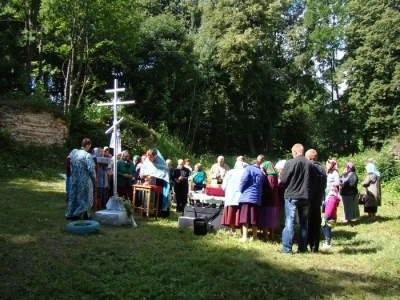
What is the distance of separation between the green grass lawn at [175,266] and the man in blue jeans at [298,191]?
0.37 m

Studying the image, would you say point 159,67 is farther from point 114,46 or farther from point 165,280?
point 165,280

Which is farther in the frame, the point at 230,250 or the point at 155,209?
the point at 155,209

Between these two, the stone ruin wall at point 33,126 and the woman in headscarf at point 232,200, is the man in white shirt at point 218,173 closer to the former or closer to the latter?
the woman in headscarf at point 232,200

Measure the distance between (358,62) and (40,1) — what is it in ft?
75.0

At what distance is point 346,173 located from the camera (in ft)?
33.3

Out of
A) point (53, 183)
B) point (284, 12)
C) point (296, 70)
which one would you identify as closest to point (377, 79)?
point (296, 70)

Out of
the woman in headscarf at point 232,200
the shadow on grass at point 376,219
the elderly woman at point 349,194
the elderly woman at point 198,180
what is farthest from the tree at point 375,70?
the woman in headscarf at point 232,200

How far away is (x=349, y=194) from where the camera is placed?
1008 centimetres

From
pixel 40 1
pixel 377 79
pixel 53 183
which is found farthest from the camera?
pixel 377 79

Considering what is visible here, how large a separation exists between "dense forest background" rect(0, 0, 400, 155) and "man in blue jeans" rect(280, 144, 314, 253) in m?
15.6

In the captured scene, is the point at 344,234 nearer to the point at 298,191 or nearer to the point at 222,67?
the point at 298,191

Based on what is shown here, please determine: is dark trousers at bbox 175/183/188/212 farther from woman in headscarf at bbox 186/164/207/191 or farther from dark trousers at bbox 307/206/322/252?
dark trousers at bbox 307/206/322/252

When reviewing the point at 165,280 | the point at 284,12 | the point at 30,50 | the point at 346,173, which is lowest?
the point at 165,280

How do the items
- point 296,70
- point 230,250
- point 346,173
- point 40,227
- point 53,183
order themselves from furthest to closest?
point 296,70, point 53,183, point 346,173, point 40,227, point 230,250
